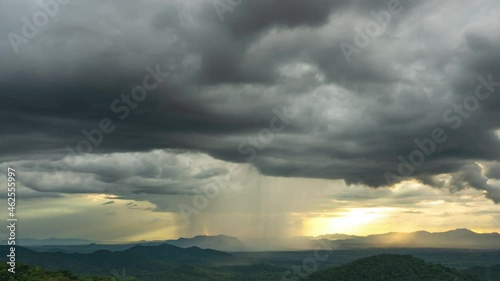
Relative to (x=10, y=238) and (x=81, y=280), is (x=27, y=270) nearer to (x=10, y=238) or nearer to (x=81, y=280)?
(x=81, y=280)

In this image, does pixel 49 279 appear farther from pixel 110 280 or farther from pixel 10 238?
pixel 10 238

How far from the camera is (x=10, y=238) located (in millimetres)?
87375

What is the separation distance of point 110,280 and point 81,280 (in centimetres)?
1159

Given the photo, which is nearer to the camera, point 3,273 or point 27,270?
point 3,273

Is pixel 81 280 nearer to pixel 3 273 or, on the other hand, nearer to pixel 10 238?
pixel 3 273

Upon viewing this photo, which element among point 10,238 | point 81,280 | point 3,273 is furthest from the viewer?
point 81,280

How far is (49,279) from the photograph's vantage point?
543ft

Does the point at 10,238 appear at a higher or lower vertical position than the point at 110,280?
higher

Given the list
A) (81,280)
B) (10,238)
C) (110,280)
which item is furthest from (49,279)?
(10,238)

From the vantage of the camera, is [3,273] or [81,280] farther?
[81,280]

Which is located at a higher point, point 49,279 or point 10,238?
point 10,238

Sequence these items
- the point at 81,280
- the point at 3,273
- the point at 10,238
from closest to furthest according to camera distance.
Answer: the point at 10,238, the point at 3,273, the point at 81,280

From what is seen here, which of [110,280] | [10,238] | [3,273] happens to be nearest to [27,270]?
[3,273]

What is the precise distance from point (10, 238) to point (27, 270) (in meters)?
101
